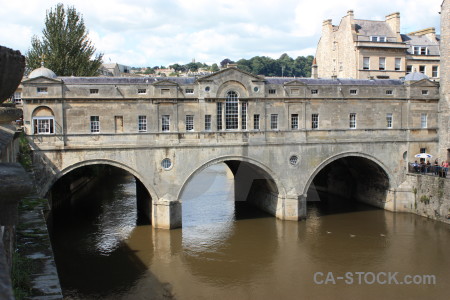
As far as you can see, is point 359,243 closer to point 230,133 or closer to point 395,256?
point 395,256

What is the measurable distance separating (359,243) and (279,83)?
12.1 m

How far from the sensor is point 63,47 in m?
42.2

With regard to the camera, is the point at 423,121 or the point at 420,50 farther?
the point at 420,50

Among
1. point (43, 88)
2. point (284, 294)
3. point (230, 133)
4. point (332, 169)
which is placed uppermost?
point (43, 88)

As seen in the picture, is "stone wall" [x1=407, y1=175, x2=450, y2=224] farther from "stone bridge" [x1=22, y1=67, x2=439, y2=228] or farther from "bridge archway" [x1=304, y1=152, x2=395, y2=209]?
"bridge archway" [x1=304, y1=152, x2=395, y2=209]

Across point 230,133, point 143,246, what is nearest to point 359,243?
point 230,133

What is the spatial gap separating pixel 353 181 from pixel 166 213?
18.1 m

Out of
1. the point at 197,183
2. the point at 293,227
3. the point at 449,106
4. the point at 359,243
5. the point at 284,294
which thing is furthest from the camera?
the point at 197,183

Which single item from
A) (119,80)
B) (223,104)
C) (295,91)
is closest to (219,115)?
(223,104)

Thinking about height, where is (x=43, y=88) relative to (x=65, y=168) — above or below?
above

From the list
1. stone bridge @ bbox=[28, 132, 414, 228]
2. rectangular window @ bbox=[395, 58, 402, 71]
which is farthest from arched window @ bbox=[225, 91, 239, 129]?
rectangular window @ bbox=[395, 58, 402, 71]

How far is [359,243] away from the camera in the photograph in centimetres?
2661

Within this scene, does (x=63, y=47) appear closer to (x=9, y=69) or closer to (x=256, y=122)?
(x=256, y=122)

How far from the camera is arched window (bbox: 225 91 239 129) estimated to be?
1176 inches
